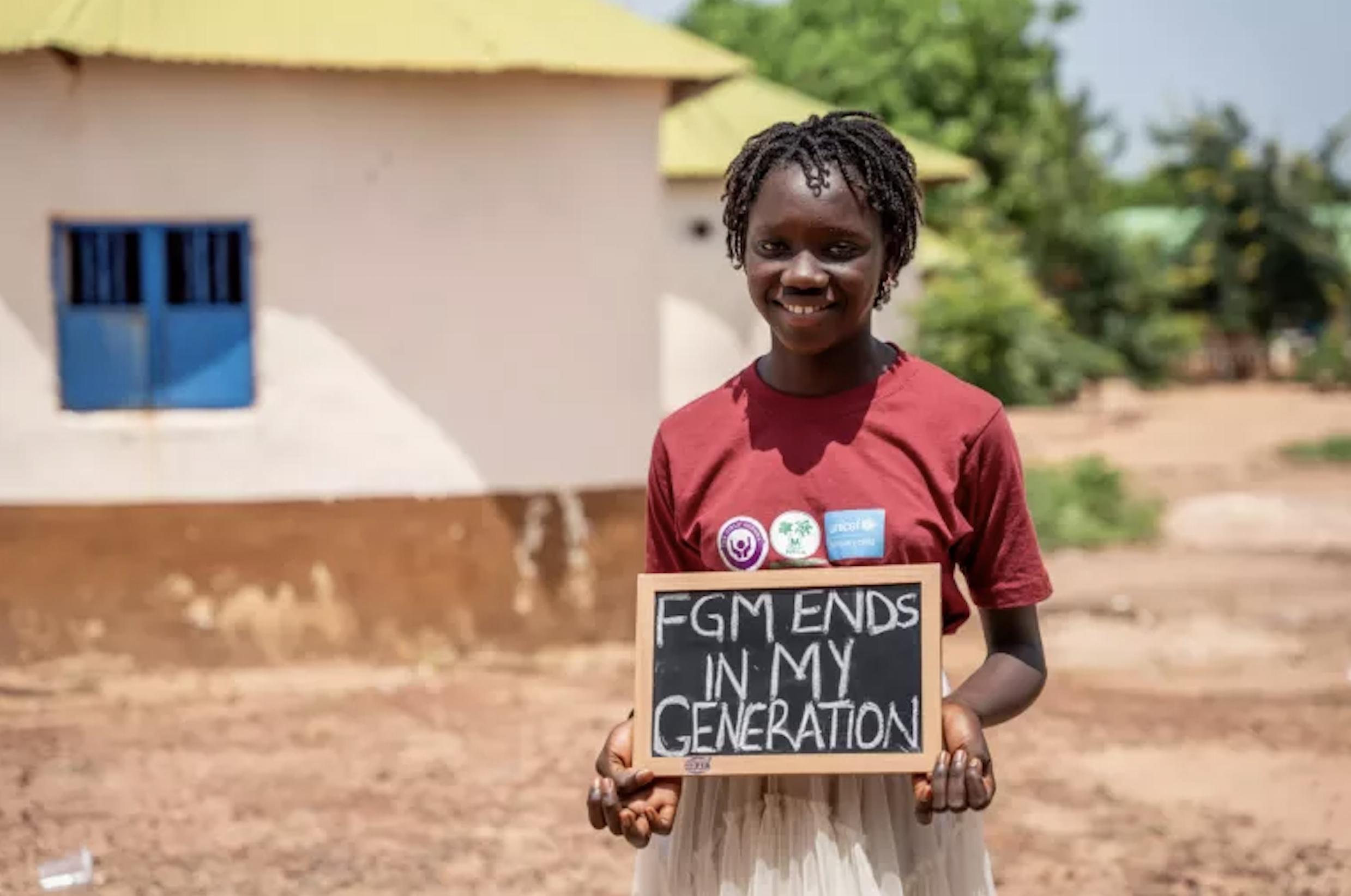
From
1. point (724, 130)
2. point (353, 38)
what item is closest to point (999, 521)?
point (353, 38)

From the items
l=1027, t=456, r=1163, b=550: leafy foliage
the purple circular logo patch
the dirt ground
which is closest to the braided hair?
the purple circular logo patch

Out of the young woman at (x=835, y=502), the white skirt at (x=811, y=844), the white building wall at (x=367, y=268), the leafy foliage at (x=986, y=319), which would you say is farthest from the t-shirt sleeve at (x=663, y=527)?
the leafy foliage at (x=986, y=319)

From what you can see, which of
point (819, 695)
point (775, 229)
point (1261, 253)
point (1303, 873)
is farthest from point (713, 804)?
point (1261, 253)

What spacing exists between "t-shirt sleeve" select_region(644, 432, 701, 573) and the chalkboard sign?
107 mm

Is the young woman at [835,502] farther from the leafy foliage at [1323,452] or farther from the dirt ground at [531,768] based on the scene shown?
the leafy foliage at [1323,452]

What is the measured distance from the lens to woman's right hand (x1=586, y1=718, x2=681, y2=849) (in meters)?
Answer: 2.28

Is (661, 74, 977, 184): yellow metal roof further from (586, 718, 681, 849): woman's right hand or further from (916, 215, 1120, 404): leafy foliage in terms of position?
(586, 718, 681, 849): woman's right hand

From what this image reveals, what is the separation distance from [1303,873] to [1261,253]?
112 feet

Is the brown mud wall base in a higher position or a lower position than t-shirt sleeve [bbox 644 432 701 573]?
lower

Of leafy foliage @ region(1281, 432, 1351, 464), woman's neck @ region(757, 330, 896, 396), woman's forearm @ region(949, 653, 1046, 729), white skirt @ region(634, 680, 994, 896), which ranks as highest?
woman's neck @ region(757, 330, 896, 396)

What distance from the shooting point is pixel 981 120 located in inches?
1318

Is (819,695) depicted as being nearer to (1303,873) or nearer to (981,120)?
(1303,873)

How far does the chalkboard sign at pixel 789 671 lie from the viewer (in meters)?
2.29

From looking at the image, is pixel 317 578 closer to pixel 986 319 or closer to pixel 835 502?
pixel 835 502
